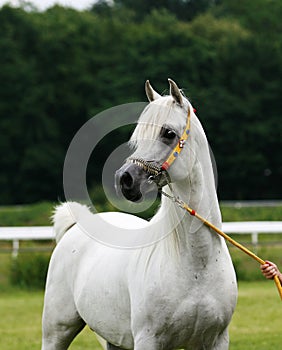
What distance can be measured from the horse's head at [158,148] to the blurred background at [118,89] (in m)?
40.1

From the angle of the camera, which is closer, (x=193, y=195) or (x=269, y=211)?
(x=193, y=195)

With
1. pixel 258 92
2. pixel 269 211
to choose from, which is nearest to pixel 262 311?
pixel 269 211

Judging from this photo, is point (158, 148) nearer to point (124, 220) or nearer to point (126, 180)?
point (126, 180)

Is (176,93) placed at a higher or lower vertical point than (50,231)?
higher

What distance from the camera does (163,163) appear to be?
5.51 meters

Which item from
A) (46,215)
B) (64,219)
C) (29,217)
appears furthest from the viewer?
(29,217)

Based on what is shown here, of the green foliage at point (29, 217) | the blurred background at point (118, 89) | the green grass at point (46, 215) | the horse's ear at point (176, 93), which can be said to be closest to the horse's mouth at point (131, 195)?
the horse's ear at point (176, 93)

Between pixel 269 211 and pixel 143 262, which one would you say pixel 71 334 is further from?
pixel 269 211

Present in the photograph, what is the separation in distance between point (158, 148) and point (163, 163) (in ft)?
0.33

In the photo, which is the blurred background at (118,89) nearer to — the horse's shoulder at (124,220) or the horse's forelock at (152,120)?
the horse's shoulder at (124,220)

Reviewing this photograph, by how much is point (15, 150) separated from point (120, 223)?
141 feet

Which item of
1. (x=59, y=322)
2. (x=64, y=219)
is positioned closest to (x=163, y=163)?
(x=59, y=322)

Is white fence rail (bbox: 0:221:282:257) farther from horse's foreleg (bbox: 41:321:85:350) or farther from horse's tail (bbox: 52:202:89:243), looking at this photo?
horse's foreleg (bbox: 41:321:85:350)

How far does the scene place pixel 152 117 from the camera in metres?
5.55
